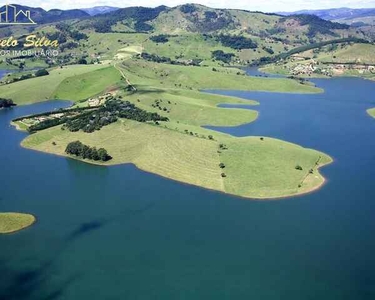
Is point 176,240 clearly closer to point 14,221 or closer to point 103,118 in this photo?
point 14,221

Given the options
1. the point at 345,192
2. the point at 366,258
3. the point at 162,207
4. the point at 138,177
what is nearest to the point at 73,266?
the point at 162,207

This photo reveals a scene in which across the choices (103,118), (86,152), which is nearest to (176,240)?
(86,152)

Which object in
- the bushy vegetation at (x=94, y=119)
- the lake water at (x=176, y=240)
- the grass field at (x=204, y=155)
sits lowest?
the lake water at (x=176, y=240)

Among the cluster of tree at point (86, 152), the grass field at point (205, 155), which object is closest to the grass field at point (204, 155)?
the grass field at point (205, 155)

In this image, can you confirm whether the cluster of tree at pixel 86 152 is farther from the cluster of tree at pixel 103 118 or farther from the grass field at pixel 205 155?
the cluster of tree at pixel 103 118

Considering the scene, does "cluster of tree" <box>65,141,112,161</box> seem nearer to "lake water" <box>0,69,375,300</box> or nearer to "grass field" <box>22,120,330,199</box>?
"grass field" <box>22,120,330,199</box>

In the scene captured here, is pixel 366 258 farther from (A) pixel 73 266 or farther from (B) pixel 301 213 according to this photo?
(A) pixel 73 266

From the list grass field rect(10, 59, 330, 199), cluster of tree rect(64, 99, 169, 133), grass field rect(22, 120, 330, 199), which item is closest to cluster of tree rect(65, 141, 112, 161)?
grass field rect(10, 59, 330, 199)
